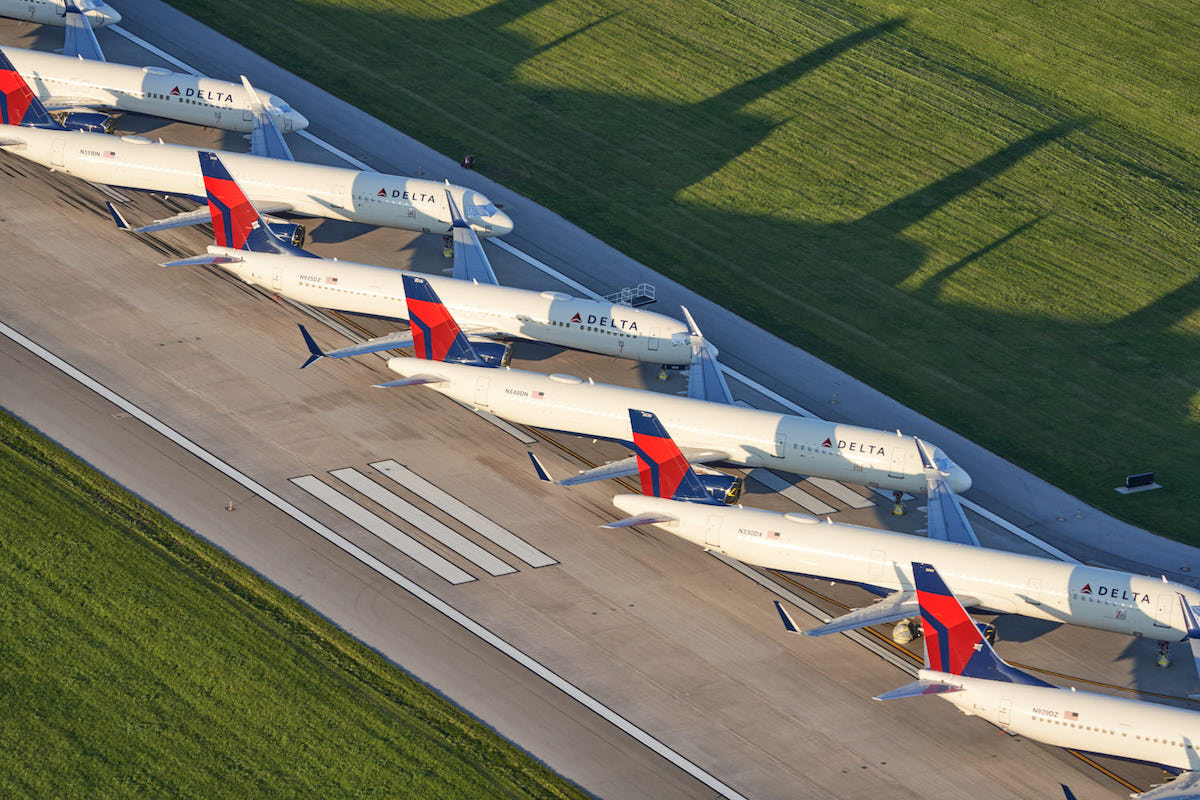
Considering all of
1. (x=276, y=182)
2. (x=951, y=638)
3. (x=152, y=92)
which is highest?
(x=152, y=92)

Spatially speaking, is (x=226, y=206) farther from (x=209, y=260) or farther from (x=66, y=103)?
(x=66, y=103)

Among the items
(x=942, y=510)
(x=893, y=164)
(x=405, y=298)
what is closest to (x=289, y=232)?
(x=405, y=298)

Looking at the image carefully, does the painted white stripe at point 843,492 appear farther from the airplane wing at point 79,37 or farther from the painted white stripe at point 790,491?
the airplane wing at point 79,37

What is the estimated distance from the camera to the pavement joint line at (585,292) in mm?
84625

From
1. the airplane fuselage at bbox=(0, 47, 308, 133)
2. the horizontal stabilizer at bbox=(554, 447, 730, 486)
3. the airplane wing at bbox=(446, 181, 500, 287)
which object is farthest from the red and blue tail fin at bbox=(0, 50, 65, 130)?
the horizontal stabilizer at bbox=(554, 447, 730, 486)

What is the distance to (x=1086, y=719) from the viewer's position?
68.2 meters

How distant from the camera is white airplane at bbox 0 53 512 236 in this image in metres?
102

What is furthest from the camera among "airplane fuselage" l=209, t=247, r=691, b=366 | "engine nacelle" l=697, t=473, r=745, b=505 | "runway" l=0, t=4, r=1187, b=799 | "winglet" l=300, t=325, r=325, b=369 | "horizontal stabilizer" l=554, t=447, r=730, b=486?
"airplane fuselage" l=209, t=247, r=691, b=366

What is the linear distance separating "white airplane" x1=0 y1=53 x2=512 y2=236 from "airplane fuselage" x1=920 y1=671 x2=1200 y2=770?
4685cm

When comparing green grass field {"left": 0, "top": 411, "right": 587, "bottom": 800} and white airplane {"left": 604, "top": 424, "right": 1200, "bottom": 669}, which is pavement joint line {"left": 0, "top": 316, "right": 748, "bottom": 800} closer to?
green grass field {"left": 0, "top": 411, "right": 587, "bottom": 800}

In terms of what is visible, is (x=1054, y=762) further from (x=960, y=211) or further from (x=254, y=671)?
(x=960, y=211)

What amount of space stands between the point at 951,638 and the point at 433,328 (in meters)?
33.5

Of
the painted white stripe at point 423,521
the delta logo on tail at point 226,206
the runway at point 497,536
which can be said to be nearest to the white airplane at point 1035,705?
the runway at point 497,536

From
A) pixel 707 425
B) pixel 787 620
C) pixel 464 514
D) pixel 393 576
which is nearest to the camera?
pixel 787 620
